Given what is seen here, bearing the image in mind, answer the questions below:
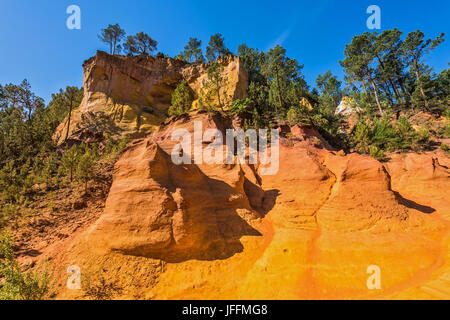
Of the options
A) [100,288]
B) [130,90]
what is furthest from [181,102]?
[100,288]

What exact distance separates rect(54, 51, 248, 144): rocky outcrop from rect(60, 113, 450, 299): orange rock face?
16.7m

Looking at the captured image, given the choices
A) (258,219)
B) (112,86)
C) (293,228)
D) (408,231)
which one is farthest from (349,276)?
(112,86)

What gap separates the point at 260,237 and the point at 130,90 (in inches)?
1046

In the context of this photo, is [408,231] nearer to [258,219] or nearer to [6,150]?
[258,219]

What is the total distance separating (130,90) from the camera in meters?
25.5

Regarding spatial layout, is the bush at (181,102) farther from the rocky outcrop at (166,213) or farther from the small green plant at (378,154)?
the small green plant at (378,154)

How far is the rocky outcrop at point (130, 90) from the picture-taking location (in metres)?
22.0

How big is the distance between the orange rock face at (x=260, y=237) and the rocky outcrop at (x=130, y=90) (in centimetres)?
1671

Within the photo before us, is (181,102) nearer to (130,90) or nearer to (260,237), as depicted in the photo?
(130,90)

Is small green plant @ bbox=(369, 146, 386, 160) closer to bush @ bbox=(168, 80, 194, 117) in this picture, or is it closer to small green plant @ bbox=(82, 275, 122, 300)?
bush @ bbox=(168, 80, 194, 117)

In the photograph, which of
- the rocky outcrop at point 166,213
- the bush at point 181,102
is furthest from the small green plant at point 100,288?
the bush at point 181,102

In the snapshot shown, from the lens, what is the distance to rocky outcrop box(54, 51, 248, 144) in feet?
72.2

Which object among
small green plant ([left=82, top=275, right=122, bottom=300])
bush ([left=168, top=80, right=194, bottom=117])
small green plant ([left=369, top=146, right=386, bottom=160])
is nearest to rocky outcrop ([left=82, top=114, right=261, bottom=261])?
small green plant ([left=82, top=275, right=122, bottom=300])
